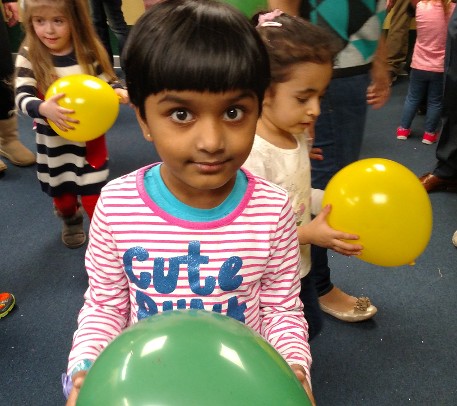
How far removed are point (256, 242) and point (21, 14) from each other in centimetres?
143

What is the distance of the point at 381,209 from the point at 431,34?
2.33m

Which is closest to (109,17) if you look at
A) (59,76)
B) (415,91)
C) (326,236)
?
(59,76)

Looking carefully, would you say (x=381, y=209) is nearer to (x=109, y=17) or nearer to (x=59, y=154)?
(x=59, y=154)

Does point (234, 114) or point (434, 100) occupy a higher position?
point (234, 114)

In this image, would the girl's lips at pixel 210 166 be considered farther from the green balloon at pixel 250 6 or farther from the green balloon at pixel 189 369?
the green balloon at pixel 250 6

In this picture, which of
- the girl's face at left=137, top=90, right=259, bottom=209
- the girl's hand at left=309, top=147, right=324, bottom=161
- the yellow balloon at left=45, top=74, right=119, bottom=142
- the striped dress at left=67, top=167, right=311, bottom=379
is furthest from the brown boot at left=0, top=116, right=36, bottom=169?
the girl's face at left=137, top=90, right=259, bottom=209

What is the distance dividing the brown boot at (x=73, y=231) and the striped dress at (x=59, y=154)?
215mm

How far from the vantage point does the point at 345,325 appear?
165 cm

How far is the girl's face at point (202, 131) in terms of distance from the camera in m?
0.62

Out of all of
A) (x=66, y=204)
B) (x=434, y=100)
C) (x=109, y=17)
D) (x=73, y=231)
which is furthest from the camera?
(x=109, y=17)

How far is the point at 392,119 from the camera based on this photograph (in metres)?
3.57

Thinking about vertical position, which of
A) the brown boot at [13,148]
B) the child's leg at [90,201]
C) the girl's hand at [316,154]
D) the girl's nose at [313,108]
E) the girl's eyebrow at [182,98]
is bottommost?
the brown boot at [13,148]

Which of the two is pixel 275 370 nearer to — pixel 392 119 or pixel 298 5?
pixel 298 5

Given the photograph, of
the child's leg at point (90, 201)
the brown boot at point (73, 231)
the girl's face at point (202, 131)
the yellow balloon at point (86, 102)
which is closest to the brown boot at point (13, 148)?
the brown boot at point (73, 231)
